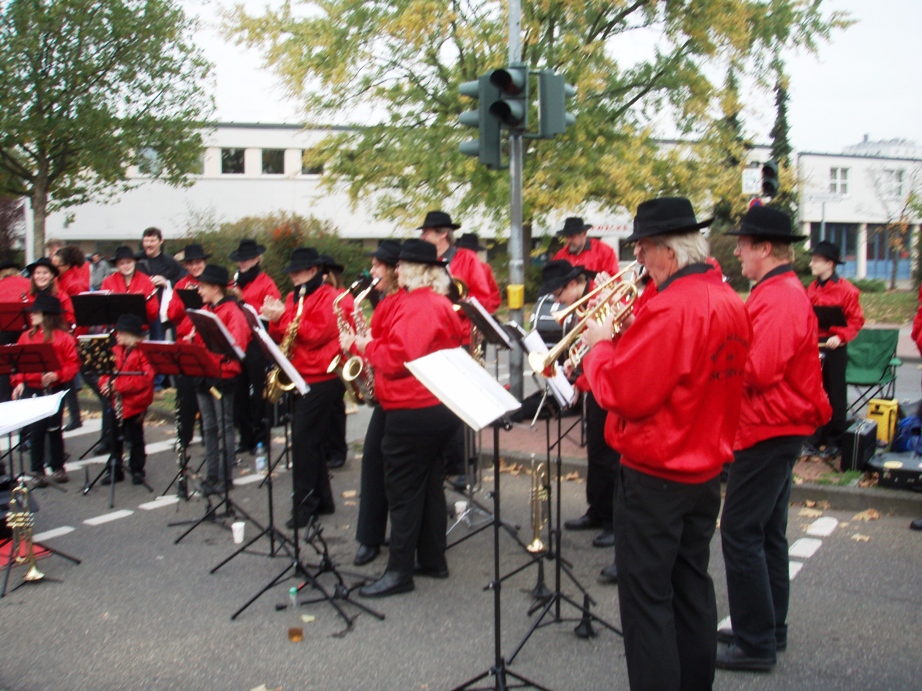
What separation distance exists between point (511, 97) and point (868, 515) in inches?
198

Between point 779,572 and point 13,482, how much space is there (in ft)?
18.1

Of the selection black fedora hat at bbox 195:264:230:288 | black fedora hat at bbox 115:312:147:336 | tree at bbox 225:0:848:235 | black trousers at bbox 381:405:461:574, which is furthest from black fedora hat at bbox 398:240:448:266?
tree at bbox 225:0:848:235

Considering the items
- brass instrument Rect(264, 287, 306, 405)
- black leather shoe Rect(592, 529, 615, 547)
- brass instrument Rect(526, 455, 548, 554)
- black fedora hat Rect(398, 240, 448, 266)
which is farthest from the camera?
brass instrument Rect(264, 287, 306, 405)

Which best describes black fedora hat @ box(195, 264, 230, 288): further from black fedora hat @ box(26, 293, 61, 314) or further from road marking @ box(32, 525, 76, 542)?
road marking @ box(32, 525, 76, 542)

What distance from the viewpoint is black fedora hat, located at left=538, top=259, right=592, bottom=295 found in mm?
6297

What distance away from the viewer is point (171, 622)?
16.8 feet

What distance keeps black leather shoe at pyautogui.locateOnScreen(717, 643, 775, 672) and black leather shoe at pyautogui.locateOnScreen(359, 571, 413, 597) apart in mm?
2045

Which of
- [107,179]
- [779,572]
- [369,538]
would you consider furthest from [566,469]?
[107,179]

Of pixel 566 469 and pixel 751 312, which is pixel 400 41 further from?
pixel 751 312

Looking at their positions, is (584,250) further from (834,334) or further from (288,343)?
(288,343)

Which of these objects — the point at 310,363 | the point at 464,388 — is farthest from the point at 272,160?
the point at 464,388

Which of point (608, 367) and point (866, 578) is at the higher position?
point (608, 367)

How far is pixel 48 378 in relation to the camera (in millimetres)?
8141

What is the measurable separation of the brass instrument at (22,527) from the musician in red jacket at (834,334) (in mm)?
7168
